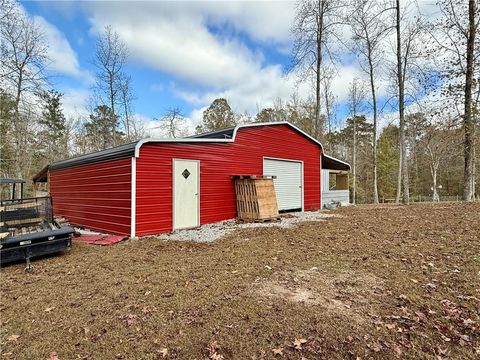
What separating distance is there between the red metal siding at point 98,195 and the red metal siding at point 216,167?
1.71ft

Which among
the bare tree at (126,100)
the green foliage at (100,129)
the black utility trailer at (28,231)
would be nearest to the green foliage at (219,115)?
the bare tree at (126,100)

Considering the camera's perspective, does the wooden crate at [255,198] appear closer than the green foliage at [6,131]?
Yes

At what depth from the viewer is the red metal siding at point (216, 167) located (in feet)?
24.5

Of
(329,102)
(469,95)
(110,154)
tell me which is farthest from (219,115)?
(110,154)

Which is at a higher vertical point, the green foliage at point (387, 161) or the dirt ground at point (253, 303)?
the green foliage at point (387, 161)

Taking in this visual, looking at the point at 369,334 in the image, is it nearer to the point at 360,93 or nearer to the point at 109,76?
the point at 109,76

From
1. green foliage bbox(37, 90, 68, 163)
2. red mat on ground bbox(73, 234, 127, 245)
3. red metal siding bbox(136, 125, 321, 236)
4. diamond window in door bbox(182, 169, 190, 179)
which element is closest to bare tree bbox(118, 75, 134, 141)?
green foliage bbox(37, 90, 68, 163)

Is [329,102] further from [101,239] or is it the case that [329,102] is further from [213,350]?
[213,350]

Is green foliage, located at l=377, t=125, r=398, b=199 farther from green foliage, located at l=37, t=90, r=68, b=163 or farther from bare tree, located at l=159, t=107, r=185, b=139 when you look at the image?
green foliage, located at l=37, t=90, r=68, b=163

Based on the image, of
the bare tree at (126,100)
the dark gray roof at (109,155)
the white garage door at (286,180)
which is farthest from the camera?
the bare tree at (126,100)

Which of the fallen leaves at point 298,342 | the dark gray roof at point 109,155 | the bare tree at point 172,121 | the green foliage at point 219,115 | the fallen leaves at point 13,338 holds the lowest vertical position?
the fallen leaves at point 13,338

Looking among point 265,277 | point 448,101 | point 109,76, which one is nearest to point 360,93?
point 448,101

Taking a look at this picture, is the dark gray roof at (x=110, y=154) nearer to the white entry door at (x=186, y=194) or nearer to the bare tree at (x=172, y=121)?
the white entry door at (x=186, y=194)

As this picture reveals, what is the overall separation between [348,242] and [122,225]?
5.67 meters
